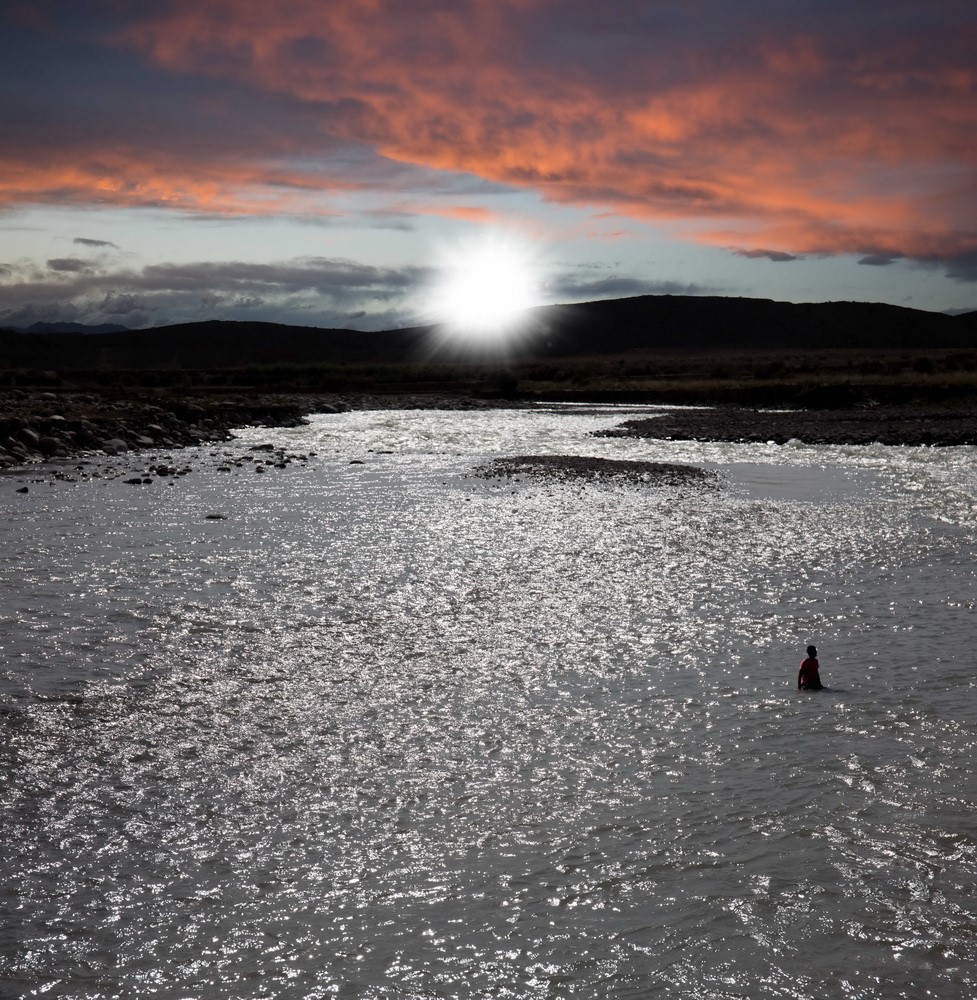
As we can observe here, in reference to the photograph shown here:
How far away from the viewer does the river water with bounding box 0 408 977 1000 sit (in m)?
5.91

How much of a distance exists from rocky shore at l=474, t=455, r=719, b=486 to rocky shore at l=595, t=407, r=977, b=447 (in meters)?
14.1

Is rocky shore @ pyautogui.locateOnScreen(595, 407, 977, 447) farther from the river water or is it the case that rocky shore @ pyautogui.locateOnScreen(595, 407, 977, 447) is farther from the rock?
the river water

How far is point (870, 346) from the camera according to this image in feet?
654

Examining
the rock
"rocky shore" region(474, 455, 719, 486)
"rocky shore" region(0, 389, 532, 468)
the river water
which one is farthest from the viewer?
"rocky shore" region(0, 389, 532, 468)

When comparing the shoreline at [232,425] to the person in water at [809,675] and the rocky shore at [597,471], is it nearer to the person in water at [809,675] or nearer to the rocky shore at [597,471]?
the rocky shore at [597,471]

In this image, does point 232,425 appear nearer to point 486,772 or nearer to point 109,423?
point 109,423

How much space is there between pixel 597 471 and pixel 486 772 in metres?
24.5

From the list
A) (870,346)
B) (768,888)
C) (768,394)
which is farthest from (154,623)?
(870,346)

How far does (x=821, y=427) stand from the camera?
51.5m

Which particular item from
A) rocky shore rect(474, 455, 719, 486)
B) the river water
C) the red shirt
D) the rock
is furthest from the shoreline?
the red shirt

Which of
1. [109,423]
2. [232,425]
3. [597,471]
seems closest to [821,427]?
[597,471]

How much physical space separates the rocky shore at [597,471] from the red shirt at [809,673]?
19.3 metres

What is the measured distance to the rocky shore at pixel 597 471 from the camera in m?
30.7

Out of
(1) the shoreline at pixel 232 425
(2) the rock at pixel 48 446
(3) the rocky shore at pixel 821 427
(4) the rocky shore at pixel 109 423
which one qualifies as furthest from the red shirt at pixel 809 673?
(3) the rocky shore at pixel 821 427
